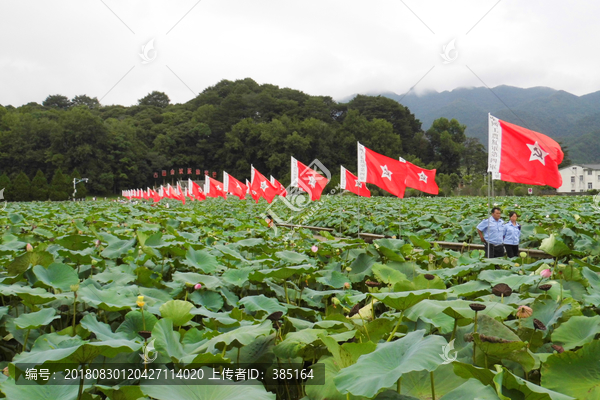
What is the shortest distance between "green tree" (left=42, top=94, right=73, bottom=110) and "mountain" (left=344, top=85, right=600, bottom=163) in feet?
194

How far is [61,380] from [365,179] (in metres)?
7.97

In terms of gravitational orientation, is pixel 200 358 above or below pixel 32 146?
below

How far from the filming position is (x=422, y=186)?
32.1ft

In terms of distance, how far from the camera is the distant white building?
6519 centimetres

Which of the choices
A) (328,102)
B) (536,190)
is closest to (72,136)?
(328,102)

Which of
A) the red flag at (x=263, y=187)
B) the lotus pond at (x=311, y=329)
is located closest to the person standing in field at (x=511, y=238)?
the lotus pond at (x=311, y=329)

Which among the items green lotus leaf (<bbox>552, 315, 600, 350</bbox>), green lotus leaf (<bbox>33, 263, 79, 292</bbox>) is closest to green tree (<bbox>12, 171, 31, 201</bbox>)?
green lotus leaf (<bbox>33, 263, 79, 292</bbox>)

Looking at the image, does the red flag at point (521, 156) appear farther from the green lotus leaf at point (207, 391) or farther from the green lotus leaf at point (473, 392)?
the green lotus leaf at point (207, 391)

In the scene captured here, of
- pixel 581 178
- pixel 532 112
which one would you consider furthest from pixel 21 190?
pixel 532 112

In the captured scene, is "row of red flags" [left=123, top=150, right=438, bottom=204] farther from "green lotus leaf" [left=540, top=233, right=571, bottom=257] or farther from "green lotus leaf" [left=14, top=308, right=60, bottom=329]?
"green lotus leaf" [left=14, top=308, right=60, bottom=329]

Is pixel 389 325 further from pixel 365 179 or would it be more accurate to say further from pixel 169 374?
pixel 365 179

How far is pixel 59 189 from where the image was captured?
43875 mm

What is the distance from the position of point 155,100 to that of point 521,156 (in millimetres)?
86693

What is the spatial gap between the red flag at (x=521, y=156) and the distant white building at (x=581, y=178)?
6891 cm
